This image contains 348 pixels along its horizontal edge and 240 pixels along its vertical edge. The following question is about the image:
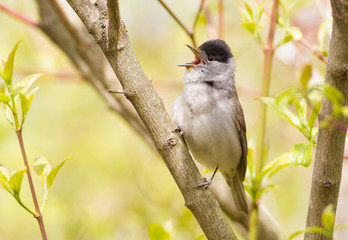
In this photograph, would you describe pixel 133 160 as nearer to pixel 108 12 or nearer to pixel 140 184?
pixel 140 184

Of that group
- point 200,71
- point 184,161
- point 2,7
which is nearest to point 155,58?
point 200,71

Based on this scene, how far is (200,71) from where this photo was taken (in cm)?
348

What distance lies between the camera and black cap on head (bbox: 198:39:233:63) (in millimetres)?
3445

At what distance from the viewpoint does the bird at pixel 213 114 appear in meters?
3.26

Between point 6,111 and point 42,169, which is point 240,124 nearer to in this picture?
point 42,169

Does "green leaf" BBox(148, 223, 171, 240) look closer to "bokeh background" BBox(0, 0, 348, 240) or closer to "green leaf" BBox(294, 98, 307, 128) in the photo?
"green leaf" BBox(294, 98, 307, 128)

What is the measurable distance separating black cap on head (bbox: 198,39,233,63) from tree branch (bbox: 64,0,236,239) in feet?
5.35

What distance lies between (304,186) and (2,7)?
374cm

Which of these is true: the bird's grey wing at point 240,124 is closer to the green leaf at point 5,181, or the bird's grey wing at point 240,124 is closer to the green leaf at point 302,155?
the green leaf at point 302,155

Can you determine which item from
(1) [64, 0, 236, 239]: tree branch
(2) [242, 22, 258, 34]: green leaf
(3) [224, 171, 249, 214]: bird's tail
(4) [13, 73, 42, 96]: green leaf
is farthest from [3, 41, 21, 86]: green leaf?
(3) [224, 171, 249, 214]: bird's tail

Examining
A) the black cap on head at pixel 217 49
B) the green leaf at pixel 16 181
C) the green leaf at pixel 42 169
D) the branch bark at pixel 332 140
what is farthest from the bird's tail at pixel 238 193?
the green leaf at pixel 16 181

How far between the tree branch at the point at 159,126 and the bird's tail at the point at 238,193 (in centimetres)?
148

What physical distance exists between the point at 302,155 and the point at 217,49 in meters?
2.04

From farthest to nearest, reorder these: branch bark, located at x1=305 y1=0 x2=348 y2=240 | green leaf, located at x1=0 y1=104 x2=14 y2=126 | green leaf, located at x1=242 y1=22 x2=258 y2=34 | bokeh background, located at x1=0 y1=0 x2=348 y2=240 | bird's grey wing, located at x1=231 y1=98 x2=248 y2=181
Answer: bokeh background, located at x1=0 y1=0 x2=348 y2=240, bird's grey wing, located at x1=231 y1=98 x2=248 y2=181, green leaf, located at x1=242 y1=22 x2=258 y2=34, green leaf, located at x1=0 y1=104 x2=14 y2=126, branch bark, located at x1=305 y1=0 x2=348 y2=240
